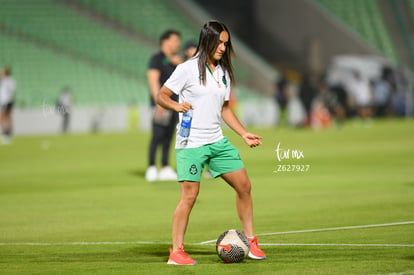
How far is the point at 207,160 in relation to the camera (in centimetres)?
869

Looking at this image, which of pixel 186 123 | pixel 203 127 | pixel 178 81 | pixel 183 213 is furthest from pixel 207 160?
pixel 178 81

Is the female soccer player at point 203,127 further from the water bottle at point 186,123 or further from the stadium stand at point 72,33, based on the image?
the stadium stand at point 72,33

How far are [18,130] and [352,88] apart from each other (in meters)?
19.2

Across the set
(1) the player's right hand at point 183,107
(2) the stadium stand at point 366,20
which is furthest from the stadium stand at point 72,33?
(1) the player's right hand at point 183,107

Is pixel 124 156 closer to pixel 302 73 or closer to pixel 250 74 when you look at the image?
pixel 250 74

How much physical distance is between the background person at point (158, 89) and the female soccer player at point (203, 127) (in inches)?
246

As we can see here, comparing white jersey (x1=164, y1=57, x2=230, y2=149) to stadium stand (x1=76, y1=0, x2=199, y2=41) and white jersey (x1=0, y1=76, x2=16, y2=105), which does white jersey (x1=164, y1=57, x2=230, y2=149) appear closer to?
white jersey (x1=0, y1=76, x2=16, y2=105)

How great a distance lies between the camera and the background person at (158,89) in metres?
15.7

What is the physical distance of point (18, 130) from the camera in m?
37.5

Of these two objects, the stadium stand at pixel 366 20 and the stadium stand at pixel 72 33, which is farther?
the stadium stand at pixel 366 20

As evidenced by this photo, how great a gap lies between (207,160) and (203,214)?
145 inches

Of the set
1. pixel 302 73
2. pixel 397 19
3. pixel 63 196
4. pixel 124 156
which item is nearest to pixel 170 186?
pixel 63 196

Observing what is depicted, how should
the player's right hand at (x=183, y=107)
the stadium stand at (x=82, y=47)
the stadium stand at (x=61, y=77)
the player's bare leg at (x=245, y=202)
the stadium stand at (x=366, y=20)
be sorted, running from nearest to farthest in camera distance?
1. the player's right hand at (x=183, y=107)
2. the player's bare leg at (x=245, y=202)
3. the stadium stand at (x=61, y=77)
4. the stadium stand at (x=82, y=47)
5. the stadium stand at (x=366, y=20)

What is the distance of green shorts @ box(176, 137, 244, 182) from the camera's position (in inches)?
336
